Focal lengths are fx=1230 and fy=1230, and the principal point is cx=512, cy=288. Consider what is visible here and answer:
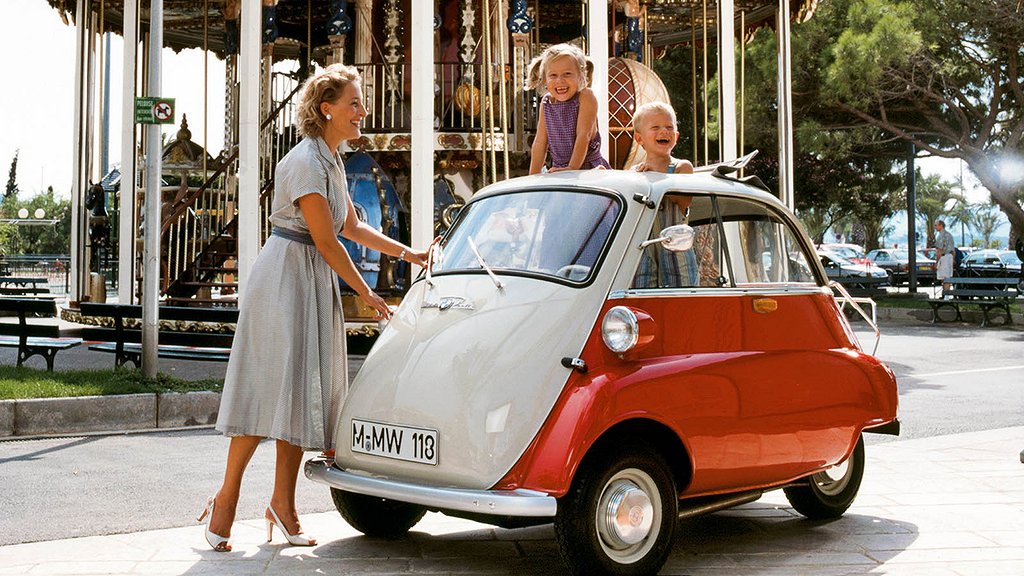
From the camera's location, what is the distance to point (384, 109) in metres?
17.2

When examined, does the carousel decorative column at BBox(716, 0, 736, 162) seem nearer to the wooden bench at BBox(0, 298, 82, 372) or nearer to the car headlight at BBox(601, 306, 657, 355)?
the wooden bench at BBox(0, 298, 82, 372)

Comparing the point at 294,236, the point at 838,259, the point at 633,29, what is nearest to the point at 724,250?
the point at 294,236

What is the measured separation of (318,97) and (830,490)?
127 inches

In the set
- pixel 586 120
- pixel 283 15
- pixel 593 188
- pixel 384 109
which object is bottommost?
pixel 593 188

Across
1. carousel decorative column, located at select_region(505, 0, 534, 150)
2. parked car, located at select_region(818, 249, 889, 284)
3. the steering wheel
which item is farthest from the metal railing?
the steering wheel

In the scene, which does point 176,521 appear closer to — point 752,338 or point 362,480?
point 362,480

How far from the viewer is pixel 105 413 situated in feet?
31.7

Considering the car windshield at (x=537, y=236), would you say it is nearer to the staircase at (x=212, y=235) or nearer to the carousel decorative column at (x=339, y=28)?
the staircase at (x=212, y=235)

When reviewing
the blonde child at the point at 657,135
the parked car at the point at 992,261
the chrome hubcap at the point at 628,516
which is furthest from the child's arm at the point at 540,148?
the parked car at the point at 992,261

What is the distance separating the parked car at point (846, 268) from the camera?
137ft

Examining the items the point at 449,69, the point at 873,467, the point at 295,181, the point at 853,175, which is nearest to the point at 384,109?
the point at 449,69

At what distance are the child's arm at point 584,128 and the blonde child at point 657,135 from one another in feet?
0.98

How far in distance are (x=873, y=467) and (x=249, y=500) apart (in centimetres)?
398

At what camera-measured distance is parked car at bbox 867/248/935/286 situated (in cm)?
4875
